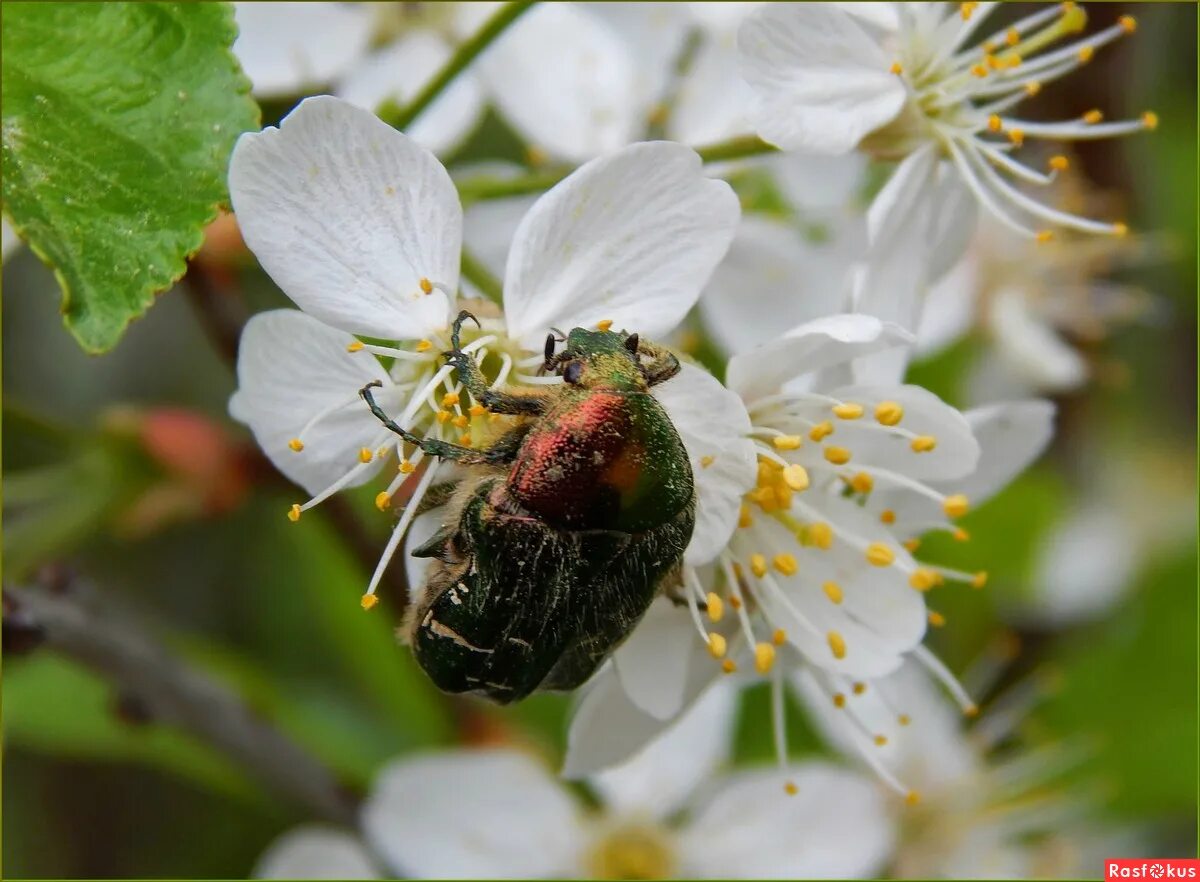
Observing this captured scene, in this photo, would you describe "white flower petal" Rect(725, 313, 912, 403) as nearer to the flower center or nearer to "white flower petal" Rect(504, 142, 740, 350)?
"white flower petal" Rect(504, 142, 740, 350)

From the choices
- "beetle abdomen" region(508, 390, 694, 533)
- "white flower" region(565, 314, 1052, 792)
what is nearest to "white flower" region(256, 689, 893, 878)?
"white flower" region(565, 314, 1052, 792)

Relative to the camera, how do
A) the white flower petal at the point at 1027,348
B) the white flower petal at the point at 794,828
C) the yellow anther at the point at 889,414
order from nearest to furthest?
1. the yellow anther at the point at 889,414
2. the white flower petal at the point at 794,828
3. the white flower petal at the point at 1027,348

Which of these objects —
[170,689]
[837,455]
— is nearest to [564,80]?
[837,455]

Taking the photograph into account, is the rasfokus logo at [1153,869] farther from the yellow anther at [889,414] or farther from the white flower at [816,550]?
the yellow anther at [889,414]

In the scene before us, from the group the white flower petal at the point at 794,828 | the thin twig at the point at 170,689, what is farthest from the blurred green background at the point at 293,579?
the white flower petal at the point at 794,828

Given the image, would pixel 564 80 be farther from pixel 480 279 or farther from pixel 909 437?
pixel 909 437

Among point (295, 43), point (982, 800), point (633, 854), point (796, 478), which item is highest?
point (295, 43)
